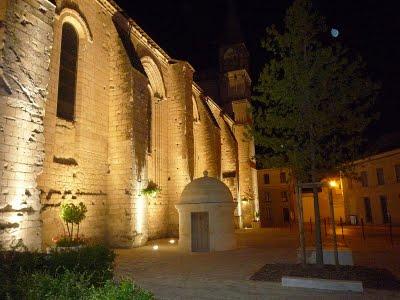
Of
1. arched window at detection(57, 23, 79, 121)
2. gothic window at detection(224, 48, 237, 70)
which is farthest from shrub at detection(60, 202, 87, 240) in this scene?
gothic window at detection(224, 48, 237, 70)

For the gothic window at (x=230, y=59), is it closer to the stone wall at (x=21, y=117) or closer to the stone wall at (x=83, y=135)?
the stone wall at (x=83, y=135)

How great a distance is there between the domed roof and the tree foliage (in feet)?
13.7

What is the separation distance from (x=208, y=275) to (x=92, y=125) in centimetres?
825

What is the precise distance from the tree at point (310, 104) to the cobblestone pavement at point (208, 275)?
2.20m

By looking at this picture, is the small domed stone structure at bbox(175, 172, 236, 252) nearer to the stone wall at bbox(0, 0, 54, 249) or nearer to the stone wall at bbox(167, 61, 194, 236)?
the stone wall at bbox(167, 61, 194, 236)

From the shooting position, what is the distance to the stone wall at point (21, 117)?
752 cm

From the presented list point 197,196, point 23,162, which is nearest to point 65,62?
point 23,162

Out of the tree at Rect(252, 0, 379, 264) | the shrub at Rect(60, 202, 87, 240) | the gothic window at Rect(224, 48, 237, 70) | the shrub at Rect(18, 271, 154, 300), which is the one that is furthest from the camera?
the gothic window at Rect(224, 48, 237, 70)

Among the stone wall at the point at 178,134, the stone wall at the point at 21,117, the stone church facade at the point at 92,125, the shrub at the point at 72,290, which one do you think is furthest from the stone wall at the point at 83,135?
the shrub at the point at 72,290

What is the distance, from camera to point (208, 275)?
22.9 ft

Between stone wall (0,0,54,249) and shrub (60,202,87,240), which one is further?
shrub (60,202,87,240)

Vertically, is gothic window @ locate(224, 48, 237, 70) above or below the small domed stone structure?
above

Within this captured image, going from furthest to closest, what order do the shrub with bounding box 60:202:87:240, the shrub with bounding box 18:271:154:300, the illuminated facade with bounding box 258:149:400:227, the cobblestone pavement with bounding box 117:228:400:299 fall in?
the illuminated facade with bounding box 258:149:400:227 → the shrub with bounding box 60:202:87:240 → the cobblestone pavement with bounding box 117:228:400:299 → the shrub with bounding box 18:271:154:300

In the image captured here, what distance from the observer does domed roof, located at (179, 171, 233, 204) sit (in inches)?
466
